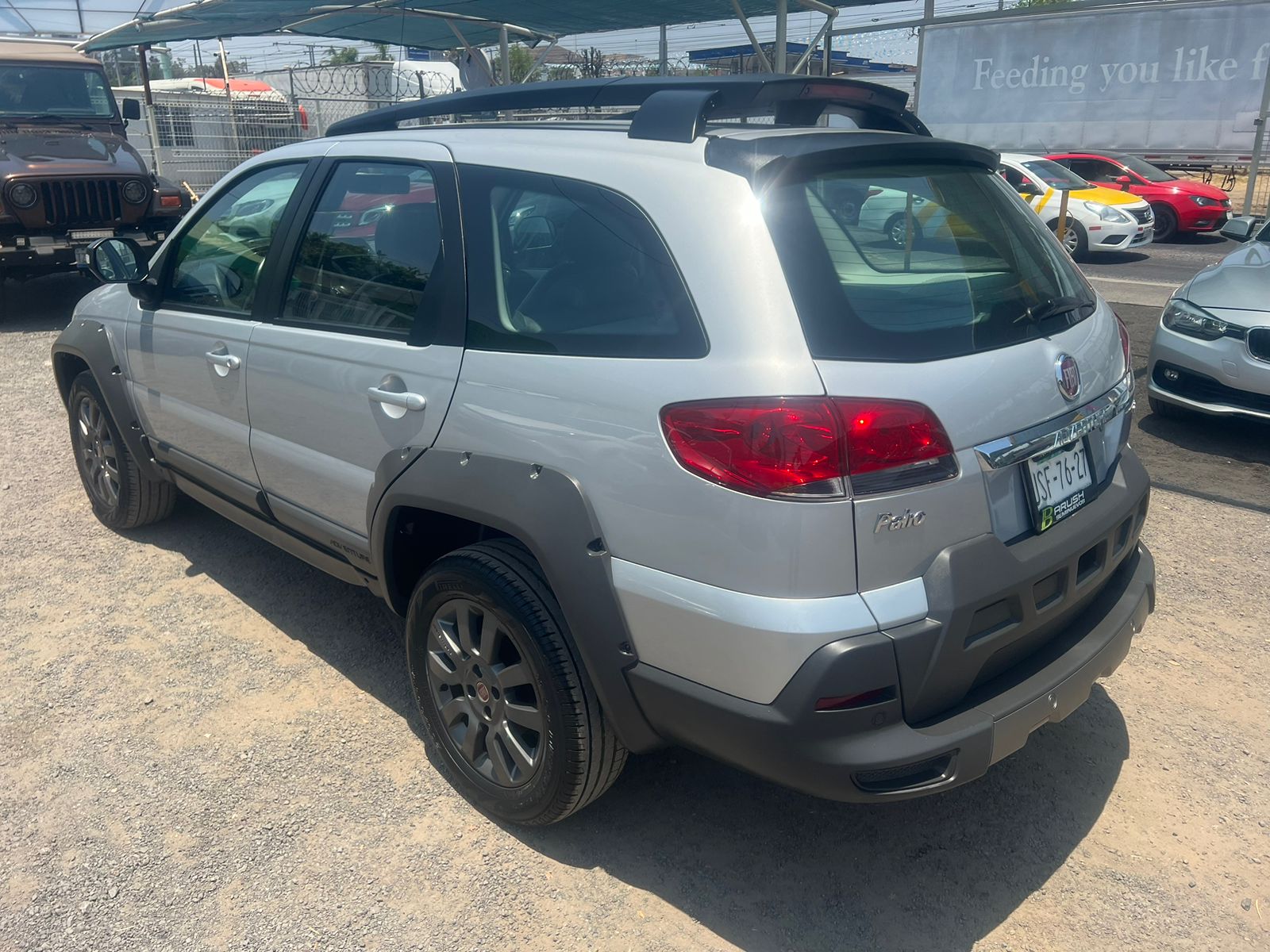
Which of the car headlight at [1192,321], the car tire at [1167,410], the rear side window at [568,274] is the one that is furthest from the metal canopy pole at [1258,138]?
the rear side window at [568,274]

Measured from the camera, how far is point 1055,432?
248cm

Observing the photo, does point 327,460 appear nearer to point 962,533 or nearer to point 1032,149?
point 962,533

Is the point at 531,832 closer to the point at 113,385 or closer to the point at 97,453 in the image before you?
the point at 113,385

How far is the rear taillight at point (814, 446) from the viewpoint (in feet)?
6.92

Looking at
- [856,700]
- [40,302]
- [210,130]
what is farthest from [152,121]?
[856,700]

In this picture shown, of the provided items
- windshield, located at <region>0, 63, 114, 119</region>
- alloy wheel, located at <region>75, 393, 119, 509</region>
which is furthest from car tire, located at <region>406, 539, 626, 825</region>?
windshield, located at <region>0, 63, 114, 119</region>

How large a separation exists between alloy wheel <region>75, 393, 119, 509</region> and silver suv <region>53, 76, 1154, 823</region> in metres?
1.84

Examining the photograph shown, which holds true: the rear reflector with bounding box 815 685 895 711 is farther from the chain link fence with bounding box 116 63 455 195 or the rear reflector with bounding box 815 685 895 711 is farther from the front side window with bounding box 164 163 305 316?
the chain link fence with bounding box 116 63 455 195

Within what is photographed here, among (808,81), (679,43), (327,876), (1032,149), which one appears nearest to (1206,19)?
(1032,149)

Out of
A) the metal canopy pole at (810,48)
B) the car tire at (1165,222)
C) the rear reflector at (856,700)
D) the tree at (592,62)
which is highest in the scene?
the tree at (592,62)

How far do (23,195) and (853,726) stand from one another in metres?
10.0

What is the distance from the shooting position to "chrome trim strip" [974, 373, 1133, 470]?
7.57 ft

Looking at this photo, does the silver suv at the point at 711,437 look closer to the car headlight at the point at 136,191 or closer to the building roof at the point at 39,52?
the car headlight at the point at 136,191

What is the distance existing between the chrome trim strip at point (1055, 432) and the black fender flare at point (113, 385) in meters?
3.51
